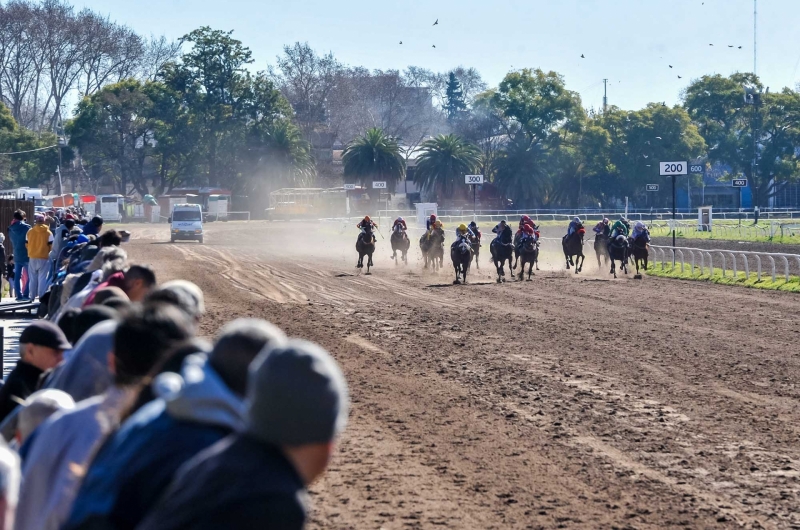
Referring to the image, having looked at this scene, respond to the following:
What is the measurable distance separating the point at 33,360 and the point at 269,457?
130 inches

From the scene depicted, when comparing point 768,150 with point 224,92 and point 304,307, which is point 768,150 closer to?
point 224,92

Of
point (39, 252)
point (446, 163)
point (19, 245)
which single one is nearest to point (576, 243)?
point (19, 245)

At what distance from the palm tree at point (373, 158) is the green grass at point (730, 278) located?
182 ft

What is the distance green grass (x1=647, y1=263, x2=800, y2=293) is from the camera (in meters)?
24.4

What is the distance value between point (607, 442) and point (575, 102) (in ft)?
272

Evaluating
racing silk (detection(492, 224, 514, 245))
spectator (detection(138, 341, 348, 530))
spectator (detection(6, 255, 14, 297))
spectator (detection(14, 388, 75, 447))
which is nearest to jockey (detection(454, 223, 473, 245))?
racing silk (detection(492, 224, 514, 245))

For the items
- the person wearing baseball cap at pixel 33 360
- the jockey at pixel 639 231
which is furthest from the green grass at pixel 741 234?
the person wearing baseball cap at pixel 33 360

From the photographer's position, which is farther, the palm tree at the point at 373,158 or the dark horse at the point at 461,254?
the palm tree at the point at 373,158

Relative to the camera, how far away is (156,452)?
2887 millimetres

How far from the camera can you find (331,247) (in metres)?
50.0

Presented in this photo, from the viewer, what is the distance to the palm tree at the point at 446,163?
84812 millimetres

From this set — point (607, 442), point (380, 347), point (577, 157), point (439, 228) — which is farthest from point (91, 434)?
point (577, 157)

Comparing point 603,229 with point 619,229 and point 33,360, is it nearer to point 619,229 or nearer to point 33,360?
point 619,229

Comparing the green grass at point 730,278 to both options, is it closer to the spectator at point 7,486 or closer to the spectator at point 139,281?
the spectator at point 139,281
